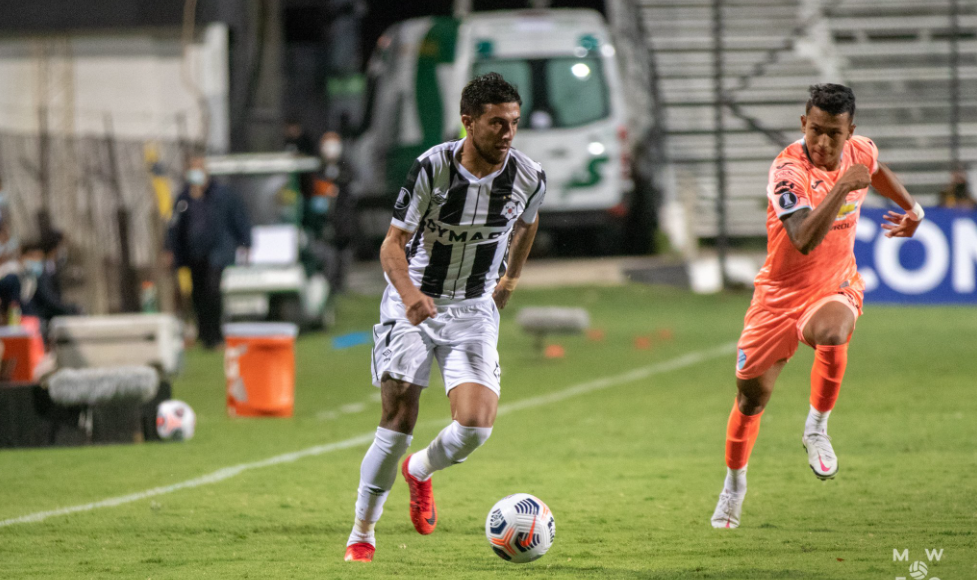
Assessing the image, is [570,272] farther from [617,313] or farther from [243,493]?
[243,493]

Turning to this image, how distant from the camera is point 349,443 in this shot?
9891mm

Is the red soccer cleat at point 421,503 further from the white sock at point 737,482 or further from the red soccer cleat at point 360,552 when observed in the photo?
the white sock at point 737,482

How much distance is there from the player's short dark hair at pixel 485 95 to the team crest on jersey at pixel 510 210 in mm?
486

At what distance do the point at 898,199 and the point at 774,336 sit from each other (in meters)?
1.07

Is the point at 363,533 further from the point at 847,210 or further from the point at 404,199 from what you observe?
the point at 847,210

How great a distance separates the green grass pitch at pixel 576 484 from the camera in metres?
6.14

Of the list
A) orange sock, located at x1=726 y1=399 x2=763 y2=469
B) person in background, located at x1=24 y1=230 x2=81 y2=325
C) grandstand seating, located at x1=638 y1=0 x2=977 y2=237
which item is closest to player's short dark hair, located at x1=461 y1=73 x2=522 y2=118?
orange sock, located at x1=726 y1=399 x2=763 y2=469

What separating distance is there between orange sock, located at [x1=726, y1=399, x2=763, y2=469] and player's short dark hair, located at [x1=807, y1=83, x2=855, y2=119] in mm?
1528

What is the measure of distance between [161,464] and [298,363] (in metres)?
5.33

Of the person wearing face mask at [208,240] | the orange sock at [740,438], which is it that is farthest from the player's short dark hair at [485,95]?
the person wearing face mask at [208,240]

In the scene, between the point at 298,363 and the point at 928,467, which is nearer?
the point at 928,467

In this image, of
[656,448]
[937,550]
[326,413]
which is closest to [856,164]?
[937,550]

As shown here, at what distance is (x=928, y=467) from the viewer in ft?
27.0

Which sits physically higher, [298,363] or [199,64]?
[199,64]
